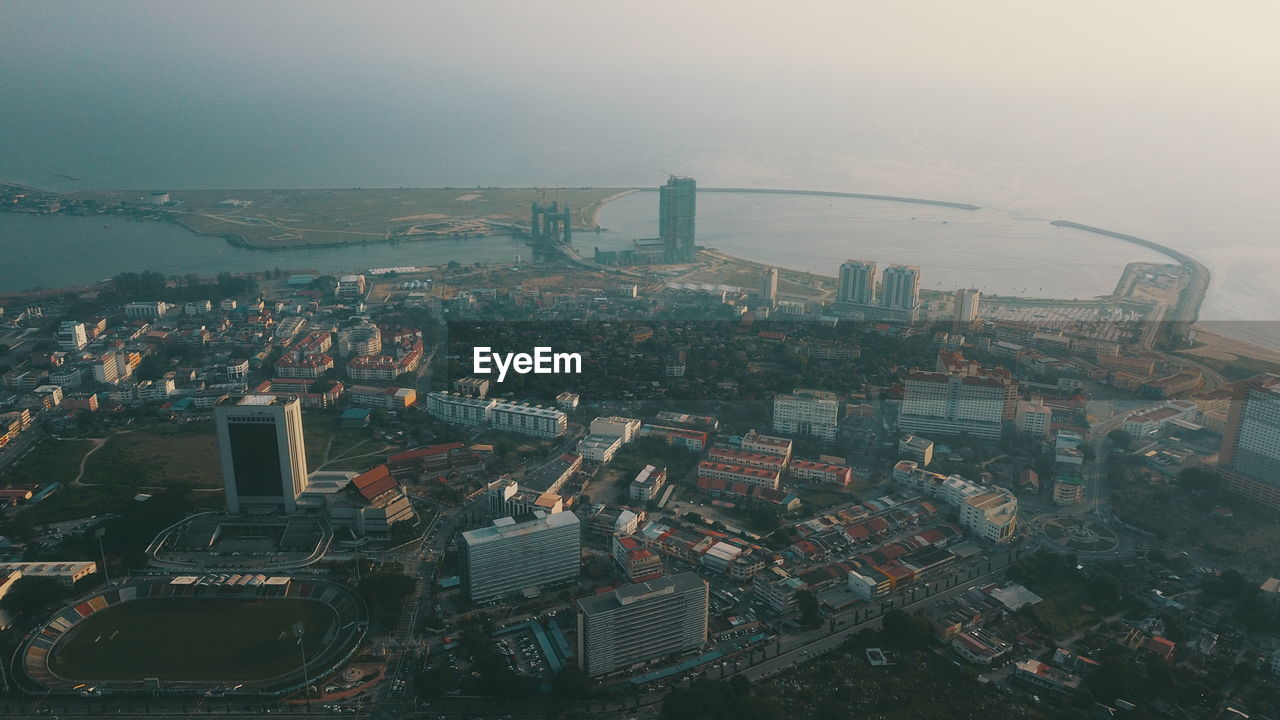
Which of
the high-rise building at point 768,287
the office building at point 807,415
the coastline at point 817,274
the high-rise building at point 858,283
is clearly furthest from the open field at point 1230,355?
the high-rise building at point 768,287

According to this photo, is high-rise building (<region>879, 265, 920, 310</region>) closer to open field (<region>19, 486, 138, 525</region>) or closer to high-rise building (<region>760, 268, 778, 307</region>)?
high-rise building (<region>760, 268, 778, 307</region>)

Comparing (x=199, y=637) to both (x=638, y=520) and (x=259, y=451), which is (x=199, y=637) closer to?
(x=259, y=451)

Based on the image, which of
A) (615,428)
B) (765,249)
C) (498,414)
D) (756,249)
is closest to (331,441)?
(498,414)

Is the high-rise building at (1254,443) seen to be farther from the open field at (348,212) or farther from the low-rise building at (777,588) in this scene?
the open field at (348,212)

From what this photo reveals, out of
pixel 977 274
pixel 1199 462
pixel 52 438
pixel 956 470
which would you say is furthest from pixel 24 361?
pixel 977 274

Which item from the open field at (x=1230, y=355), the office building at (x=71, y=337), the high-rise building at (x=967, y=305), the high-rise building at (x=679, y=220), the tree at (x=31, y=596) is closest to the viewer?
the tree at (x=31, y=596)

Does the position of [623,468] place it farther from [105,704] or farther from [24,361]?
[24,361]
